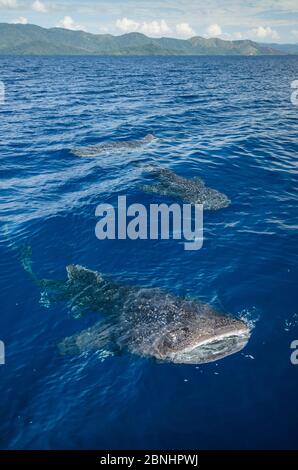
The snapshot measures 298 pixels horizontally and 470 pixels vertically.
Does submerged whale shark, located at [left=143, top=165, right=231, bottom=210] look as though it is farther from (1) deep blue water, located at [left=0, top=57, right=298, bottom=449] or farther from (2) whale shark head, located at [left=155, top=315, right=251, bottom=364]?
(2) whale shark head, located at [left=155, top=315, right=251, bottom=364]

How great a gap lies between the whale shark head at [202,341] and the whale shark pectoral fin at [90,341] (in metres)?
1.71

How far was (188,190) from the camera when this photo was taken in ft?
73.7

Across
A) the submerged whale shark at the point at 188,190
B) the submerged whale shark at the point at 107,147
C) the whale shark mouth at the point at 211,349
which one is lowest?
the whale shark mouth at the point at 211,349

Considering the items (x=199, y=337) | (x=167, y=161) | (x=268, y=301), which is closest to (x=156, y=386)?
(x=199, y=337)

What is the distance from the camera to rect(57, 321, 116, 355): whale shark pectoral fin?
486 inches

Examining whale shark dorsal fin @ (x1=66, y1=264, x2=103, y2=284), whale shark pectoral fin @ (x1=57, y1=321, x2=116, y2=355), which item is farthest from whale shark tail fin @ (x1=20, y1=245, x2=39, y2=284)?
whale shark pectoral fin @ (x1=57, y1=321, x2=116, y2=355)

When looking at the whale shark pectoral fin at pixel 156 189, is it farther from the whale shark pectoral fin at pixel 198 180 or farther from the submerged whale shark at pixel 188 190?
the whale shark pectoral fin at pixel 198 180

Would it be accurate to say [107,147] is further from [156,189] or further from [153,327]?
[153,327]

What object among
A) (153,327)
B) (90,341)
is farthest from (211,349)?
(90,341)

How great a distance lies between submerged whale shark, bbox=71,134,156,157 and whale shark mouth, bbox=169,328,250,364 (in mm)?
20804

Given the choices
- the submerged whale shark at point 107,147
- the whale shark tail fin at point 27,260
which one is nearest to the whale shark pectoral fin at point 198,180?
the submerged whale shark at point 107,147

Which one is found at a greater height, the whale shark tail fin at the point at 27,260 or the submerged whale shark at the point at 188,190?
the submerged whale shark at the point at 188,190

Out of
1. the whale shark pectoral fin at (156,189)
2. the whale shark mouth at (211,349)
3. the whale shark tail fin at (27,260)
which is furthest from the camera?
the whale shark pectoral fin at (156,189)

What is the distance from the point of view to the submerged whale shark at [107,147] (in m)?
29.9
